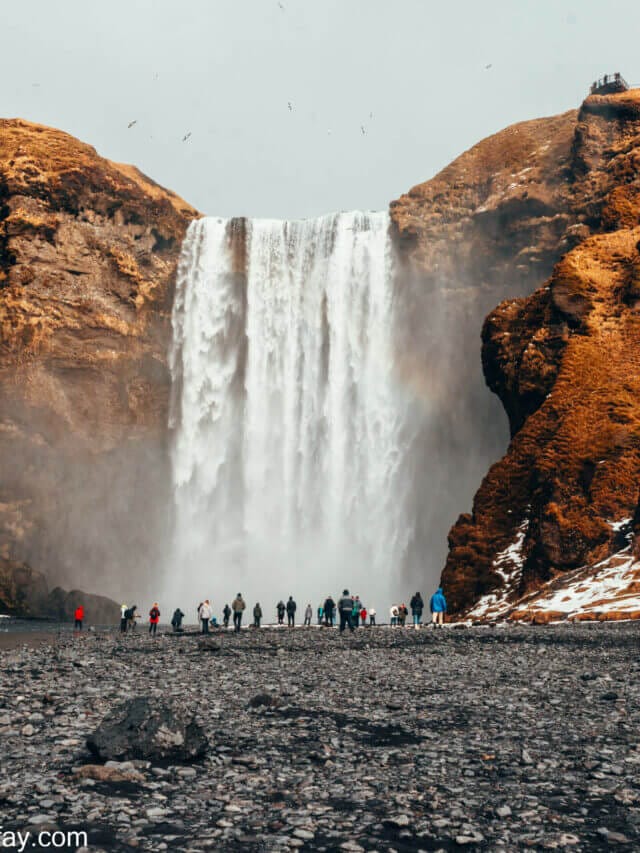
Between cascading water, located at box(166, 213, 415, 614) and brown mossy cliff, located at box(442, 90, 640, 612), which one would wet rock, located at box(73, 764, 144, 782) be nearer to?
brown mossy cliff, located at box(442, 90, 640, 612)

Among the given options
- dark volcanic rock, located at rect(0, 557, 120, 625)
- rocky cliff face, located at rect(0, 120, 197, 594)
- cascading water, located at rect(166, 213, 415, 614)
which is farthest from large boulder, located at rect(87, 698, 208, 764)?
rocky cliff face, located at rect(0, 120, 197, 594)

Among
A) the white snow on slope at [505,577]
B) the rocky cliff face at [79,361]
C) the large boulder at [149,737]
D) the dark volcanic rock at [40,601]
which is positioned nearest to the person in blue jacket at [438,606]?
the white snow on slope at [505,577]

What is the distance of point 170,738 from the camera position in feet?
25.3

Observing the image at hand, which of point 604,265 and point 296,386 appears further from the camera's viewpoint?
point 296,386

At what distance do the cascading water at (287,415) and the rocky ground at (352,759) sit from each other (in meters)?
43.6

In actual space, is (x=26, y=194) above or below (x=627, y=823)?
above

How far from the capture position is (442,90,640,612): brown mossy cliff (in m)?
30.0

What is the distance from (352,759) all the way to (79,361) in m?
58.3

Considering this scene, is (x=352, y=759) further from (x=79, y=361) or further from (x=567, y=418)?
(x=79, y=361)

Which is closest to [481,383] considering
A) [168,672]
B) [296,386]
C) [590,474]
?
[296,386]

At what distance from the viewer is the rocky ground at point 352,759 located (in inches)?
223

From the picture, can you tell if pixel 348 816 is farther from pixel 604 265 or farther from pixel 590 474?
pixel 604 265

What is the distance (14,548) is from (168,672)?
147 feet

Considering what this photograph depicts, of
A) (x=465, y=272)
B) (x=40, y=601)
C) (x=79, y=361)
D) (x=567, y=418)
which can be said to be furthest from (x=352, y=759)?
(x=465, y=272)
